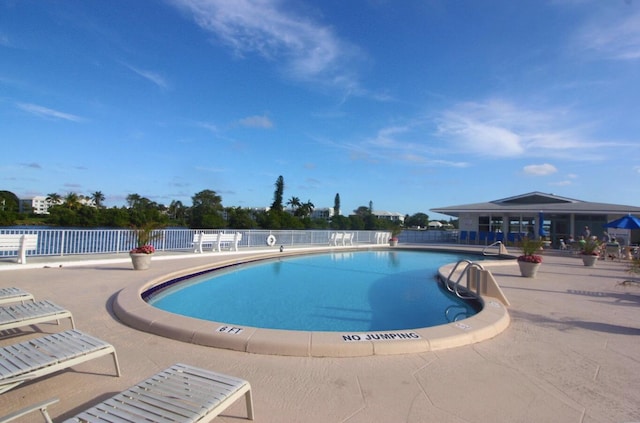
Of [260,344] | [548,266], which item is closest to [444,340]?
[260,344]

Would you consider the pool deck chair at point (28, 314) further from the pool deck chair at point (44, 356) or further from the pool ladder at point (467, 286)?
the pool ladder at point (467, 286)

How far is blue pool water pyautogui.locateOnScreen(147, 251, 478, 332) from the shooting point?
5.87 metres

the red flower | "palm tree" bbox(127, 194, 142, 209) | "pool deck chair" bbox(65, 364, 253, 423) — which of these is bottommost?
"pool deck chair" bbox(65, 364, 253, 423)

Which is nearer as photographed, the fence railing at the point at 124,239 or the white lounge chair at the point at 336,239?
the fence railing at the point at 124,239

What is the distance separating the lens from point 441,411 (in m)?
2.52

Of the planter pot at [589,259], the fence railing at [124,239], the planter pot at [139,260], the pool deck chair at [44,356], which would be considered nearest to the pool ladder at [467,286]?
the pool deck chair at [44,356]

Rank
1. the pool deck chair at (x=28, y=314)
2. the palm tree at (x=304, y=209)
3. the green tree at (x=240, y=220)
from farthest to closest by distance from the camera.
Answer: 1. the palm tree at (x=304, y=209)
2. the green tree at (x=240, y=220)
3. the pool deck chair at (x=28, y=314)

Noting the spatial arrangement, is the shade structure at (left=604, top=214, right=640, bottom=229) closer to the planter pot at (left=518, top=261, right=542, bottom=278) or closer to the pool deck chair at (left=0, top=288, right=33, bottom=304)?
the planter pot at (left=518, top=261, right=542, bottom=278)

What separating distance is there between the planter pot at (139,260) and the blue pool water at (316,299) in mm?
1069

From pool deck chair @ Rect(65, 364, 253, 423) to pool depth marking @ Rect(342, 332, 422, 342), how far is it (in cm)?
168

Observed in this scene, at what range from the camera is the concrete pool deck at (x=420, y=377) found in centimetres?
253

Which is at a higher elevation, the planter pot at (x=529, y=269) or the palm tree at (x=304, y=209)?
the palm tree at (x=304, y=209)

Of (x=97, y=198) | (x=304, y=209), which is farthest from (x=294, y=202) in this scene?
(x=97, y=198)

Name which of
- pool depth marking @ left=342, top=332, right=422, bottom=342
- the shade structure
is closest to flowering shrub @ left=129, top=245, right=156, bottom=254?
pool depth marking @ left=342, top=332, right=422, bottom=342
